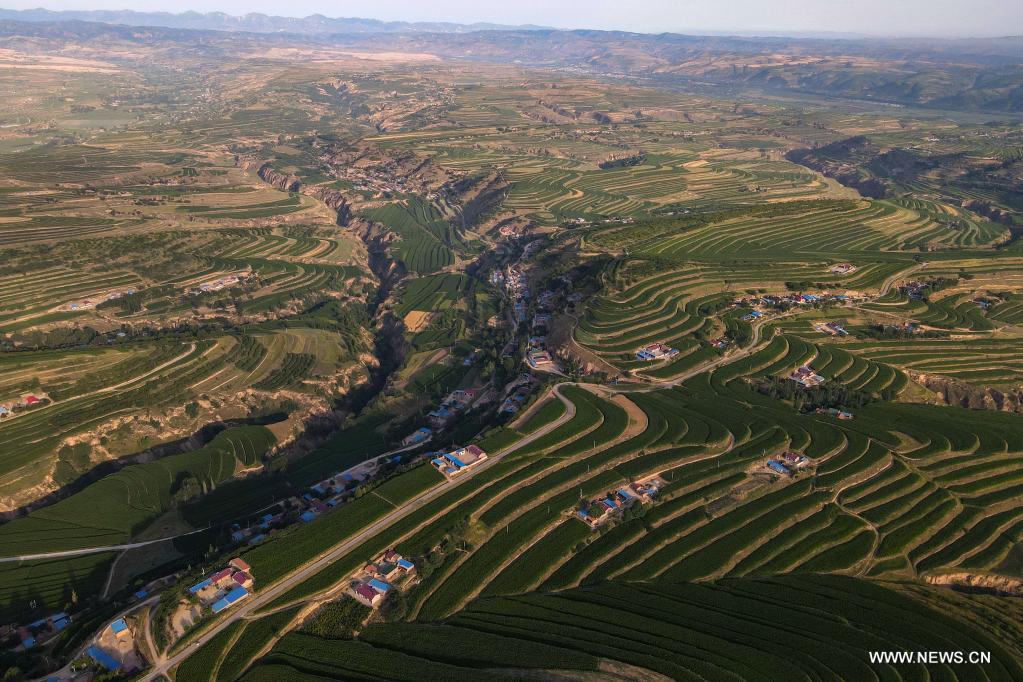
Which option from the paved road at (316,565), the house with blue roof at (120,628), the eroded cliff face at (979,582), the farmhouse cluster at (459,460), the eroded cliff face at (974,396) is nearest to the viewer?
the paved road at (316,565)

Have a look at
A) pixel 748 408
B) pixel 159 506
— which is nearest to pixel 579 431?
pixel 748 408

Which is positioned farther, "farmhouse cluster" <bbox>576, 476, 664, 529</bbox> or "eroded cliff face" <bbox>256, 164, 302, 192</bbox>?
"eroded cliff face" <bbox>256, 164, 302, 192</bbox>

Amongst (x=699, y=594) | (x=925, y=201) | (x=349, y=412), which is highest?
(x=925, y=201)

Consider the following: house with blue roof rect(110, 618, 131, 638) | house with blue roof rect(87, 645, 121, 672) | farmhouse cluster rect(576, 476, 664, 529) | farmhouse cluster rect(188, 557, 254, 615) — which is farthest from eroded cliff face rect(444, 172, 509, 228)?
house with blue roof rect(87, 645, 121, 672)

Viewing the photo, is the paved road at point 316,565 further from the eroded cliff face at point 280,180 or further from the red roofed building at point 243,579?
the eroded cliff face at point 280,180

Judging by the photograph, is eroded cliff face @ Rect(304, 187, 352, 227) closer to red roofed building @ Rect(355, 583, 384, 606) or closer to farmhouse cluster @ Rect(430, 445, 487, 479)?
farmhouse cluster @ Rect(430, 445, 487, 479)

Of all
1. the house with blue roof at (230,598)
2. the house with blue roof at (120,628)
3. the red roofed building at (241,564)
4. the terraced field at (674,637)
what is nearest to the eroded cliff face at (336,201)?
the red roofed building at (241,564)

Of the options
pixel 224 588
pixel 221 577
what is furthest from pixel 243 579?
pixel 221 577

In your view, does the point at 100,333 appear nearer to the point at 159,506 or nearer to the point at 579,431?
the point at 159,506
